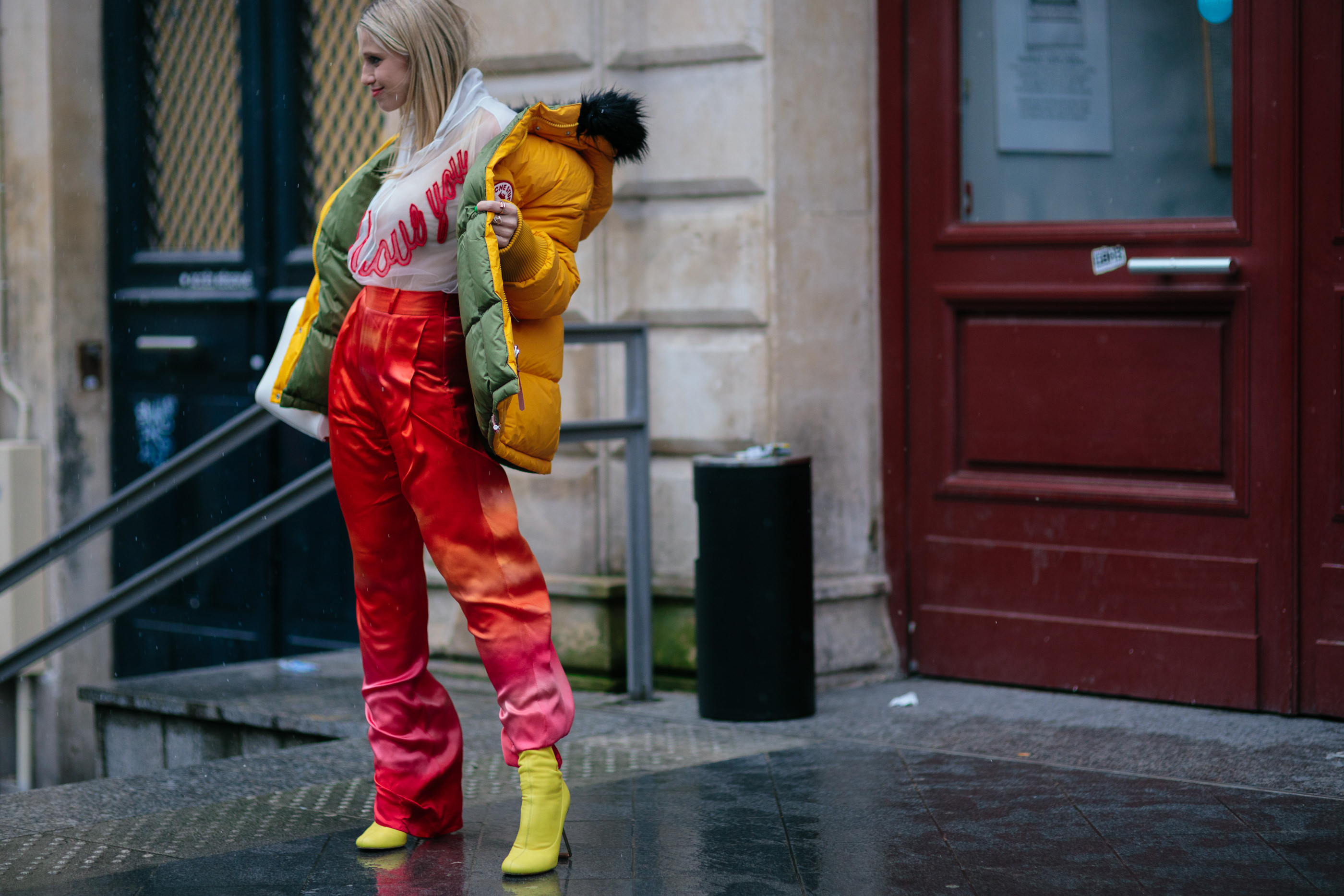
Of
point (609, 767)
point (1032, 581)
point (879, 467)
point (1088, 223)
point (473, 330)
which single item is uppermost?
point (1088, 223)

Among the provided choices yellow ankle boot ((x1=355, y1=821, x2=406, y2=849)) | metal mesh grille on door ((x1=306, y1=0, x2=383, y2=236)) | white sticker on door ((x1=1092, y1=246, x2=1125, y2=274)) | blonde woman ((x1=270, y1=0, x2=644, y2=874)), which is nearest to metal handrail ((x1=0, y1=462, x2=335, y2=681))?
blonde woman ((x1=270, y1=0, x2=644, y2=874))

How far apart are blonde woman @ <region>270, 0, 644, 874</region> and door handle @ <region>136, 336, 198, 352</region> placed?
4.12 m

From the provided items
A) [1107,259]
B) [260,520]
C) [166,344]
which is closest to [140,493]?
[260,520]

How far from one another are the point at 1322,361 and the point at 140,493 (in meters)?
3.60

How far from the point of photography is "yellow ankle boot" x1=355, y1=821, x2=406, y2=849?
12.0 ft

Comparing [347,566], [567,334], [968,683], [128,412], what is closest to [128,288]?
[128,412]

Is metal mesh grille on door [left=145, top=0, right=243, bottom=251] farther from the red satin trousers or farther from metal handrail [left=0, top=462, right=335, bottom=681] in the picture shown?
the red satin trousers

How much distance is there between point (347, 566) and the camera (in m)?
6.87

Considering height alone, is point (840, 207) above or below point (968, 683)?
above

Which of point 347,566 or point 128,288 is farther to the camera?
point 128,288

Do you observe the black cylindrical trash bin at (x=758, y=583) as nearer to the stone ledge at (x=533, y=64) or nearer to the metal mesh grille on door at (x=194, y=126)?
the stone ledge at (x=533, y=64)

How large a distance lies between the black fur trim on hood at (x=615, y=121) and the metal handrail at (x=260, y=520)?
5.15 ft

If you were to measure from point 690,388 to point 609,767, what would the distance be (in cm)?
148

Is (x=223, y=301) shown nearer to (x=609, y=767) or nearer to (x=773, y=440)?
(x=773, y=440)
